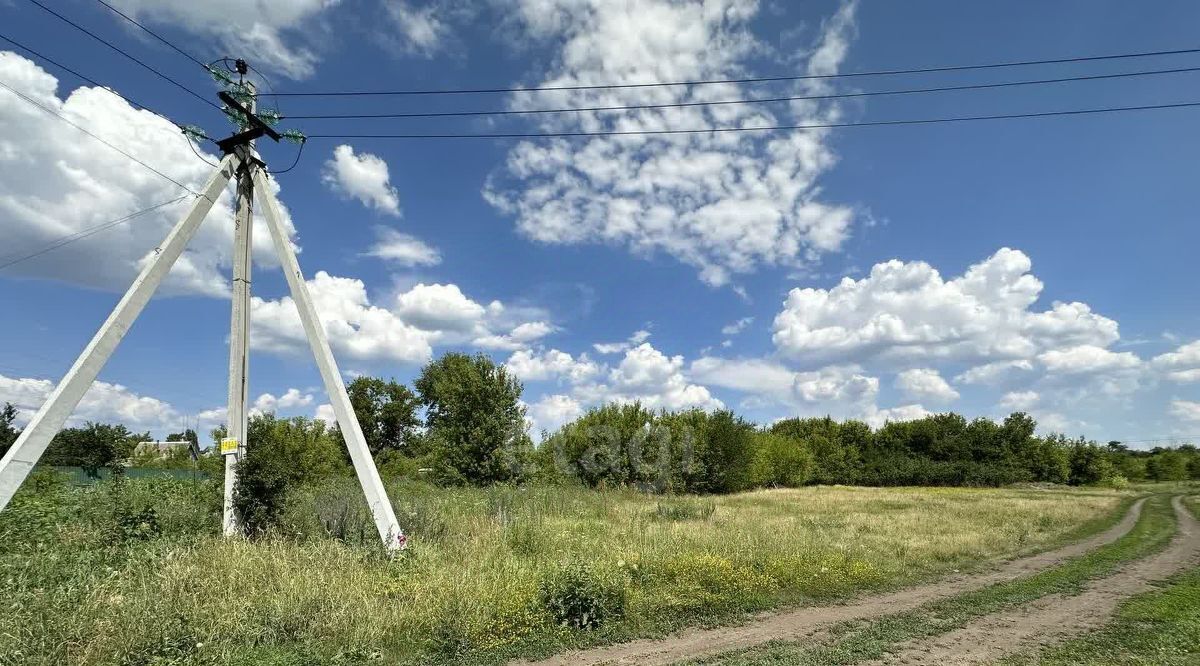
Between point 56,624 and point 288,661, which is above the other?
point 56,624

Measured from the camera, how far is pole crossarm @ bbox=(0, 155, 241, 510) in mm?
8172

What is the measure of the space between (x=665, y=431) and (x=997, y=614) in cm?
3842

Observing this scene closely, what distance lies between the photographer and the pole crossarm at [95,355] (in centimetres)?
817

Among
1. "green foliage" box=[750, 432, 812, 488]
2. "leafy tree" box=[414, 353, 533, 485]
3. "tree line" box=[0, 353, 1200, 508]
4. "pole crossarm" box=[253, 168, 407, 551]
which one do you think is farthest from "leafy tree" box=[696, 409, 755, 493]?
"pole crossarm" box=[253, 168, 407, 551]

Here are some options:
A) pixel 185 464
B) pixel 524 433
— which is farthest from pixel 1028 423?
pixel 185 464

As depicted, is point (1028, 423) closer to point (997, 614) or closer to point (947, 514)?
point (947, 514)

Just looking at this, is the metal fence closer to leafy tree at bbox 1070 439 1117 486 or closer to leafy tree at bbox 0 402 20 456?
leafy tree at bbox 0 402 20 456

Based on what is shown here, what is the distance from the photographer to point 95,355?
898cm

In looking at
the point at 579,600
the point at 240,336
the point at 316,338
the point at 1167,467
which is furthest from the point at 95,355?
the point at 1167,467

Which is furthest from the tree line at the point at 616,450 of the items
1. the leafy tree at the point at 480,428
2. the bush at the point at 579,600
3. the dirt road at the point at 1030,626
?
the dirt road at the point at 1030,626

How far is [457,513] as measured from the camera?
46.6 ft

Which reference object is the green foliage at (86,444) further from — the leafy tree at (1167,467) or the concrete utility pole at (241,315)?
the leafy tree at (1167,467)

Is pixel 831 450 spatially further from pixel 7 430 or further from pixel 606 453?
pixel 7 430

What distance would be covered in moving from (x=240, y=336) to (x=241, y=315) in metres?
0.43
